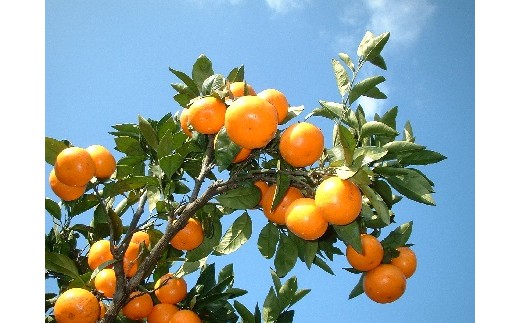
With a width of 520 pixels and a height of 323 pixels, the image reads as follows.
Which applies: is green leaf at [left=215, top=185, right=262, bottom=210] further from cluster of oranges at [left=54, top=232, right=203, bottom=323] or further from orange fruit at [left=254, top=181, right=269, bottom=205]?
cluster of oranges at [left=54, top=232, right=203, bottom=323]

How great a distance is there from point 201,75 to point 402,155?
0.87 metres

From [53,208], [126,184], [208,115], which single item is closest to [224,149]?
[208,115]

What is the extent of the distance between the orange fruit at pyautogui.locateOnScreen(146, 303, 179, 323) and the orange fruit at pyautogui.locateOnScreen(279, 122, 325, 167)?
0.84 meters

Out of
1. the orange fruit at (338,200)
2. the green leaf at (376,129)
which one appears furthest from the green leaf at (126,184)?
the green leaf at (376,129)

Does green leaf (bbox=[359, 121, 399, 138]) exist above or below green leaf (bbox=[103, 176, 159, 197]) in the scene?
above

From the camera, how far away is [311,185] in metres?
1.84

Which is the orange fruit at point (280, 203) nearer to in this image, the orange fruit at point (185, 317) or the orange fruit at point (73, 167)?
the orange fruit at point (185, 317)

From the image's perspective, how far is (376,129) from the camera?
1.78 m

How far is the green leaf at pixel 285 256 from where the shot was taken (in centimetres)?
199

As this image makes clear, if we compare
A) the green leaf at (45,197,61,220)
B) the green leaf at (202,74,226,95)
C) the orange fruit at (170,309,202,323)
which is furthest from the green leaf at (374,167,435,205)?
the green leaf at (45,197,61,220)

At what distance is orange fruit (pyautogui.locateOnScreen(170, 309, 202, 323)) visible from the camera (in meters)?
2.01

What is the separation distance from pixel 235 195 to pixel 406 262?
2.68 ft
